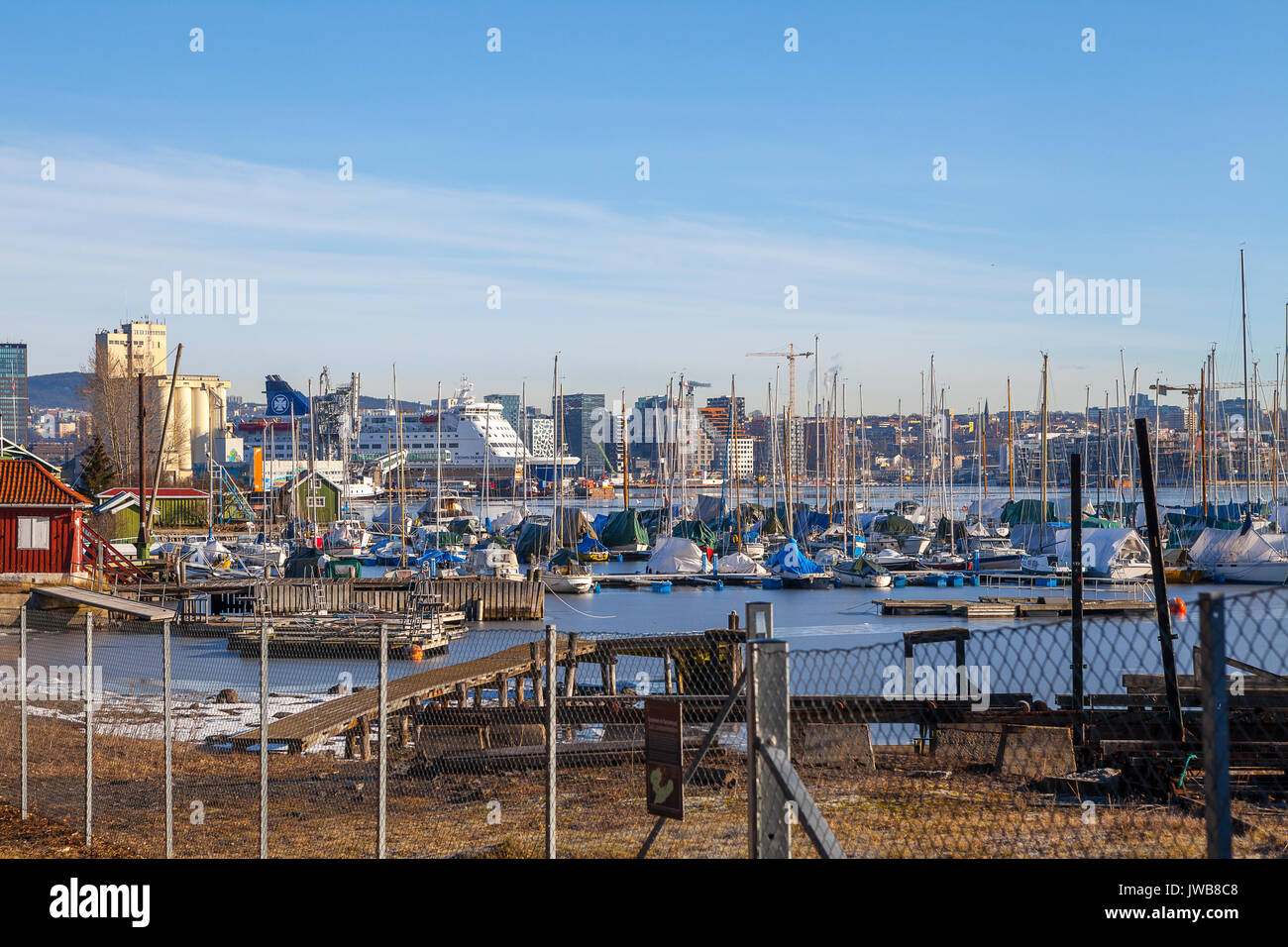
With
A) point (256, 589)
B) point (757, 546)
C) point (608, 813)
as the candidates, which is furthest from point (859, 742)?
point (757, 546)

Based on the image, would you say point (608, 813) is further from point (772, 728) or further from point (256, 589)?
point (256, 589)

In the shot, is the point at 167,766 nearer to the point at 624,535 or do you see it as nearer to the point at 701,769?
the point at 701,769

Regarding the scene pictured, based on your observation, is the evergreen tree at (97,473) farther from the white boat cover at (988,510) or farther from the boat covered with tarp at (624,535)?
the white boat cover at (988,510)

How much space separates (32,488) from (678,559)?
113 ft

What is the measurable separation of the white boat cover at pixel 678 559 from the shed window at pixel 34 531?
33096mm

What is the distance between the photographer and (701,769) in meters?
14.6

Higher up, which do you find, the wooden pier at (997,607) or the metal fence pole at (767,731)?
the metal fence pole at (767,731)

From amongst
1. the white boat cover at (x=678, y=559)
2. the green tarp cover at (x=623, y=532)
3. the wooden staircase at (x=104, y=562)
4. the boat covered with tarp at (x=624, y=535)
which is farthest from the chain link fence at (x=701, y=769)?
the green tarp cover at (x=623, y=532)

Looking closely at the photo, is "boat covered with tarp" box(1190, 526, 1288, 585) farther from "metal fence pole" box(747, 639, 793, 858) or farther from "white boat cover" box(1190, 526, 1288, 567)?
"metal fence pole" box(747, 639, 793, 858)

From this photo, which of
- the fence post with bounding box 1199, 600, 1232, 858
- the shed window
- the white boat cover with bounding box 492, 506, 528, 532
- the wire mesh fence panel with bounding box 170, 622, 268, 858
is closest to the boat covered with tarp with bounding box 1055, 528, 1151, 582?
the wire mesh fence panel with bounding box 170, 622, 268, 858

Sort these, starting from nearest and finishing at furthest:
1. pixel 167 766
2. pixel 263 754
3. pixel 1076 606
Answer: pixel 263 754, pixel 167 766, pixel 1076 606

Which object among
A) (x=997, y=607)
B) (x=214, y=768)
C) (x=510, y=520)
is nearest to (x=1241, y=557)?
(x=997, y=607)

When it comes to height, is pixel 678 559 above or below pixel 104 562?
below

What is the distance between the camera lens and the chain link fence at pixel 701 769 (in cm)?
967
